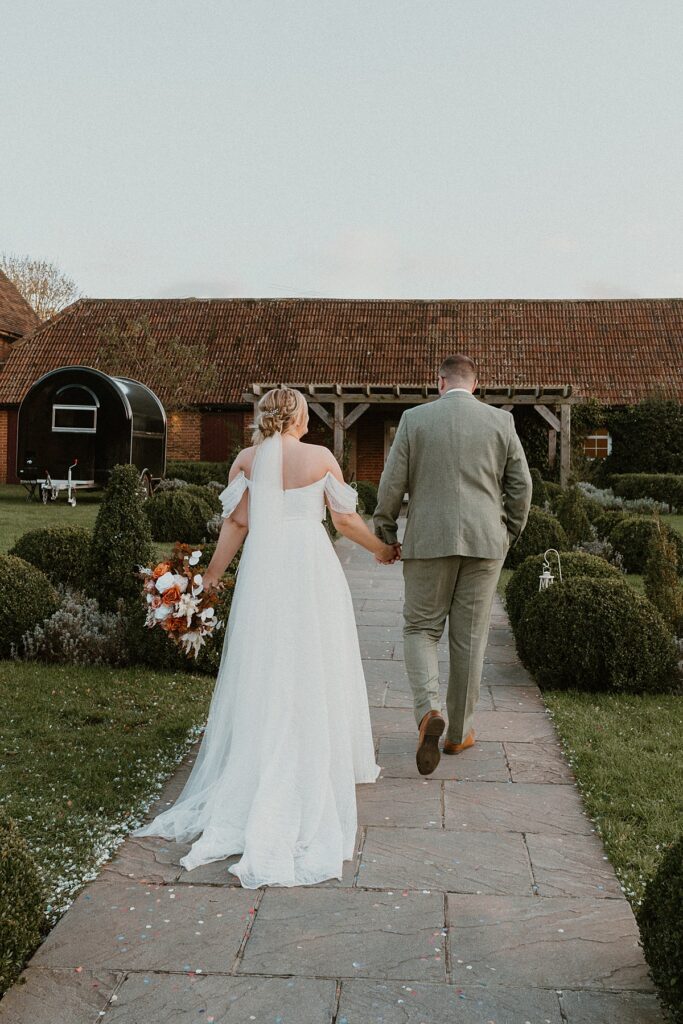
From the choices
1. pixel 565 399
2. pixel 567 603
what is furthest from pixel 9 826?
pixel 565 399

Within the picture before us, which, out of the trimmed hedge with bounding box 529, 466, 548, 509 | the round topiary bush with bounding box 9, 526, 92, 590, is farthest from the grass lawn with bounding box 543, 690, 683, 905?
the trimmed hedge with bounding box 529, 466, 548, 509

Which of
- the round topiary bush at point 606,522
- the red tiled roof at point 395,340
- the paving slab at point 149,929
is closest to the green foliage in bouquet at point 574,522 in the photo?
the round topiary bush at point 606,522

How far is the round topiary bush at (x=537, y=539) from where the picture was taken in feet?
38.1

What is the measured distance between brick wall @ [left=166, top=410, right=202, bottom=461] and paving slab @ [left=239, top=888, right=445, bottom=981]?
79.0ft

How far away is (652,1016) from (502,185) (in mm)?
11872

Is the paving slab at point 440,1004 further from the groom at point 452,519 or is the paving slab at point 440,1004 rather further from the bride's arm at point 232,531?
the bride's arm at point 232,531

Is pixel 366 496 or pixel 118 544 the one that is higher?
pixel 118 544

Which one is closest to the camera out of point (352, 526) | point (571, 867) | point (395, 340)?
point (571, 867)

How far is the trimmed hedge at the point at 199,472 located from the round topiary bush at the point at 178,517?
6.53 metres

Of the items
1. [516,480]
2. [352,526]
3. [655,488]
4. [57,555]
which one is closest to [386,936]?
[352,526]

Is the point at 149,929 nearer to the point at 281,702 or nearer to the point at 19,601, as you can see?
the point at 281,702

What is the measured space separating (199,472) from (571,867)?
718 inches

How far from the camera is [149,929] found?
9.61ft

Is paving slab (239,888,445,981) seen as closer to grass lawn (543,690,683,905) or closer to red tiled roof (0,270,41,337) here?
grass lawn (543,690,683,905)
